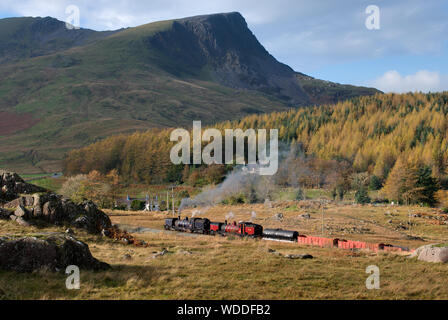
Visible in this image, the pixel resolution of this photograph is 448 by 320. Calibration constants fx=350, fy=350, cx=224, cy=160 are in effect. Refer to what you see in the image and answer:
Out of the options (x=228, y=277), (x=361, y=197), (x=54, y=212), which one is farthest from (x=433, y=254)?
(x=361, y=197)

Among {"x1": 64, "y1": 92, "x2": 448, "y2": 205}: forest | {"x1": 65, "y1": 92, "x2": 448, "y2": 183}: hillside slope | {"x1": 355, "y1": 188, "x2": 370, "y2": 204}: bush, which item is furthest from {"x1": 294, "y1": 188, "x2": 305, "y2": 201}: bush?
{"x1": 65, "y1": 92, "x2": 448, "y2": 183}: hillside slope

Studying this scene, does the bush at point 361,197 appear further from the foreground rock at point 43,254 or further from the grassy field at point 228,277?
the foreground rock at point 43,254

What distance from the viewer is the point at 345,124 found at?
17875 cm

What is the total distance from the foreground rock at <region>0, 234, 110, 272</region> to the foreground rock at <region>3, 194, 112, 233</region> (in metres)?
17.3

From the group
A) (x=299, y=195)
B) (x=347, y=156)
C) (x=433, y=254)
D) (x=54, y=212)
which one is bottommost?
(x=299, y=195)

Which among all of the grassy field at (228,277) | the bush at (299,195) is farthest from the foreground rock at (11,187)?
the bush at (299,195)

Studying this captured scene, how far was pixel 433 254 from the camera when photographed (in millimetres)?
30875

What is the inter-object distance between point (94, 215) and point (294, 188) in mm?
92215

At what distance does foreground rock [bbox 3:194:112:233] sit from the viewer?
36672mm

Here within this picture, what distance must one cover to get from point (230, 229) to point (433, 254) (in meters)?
28.3

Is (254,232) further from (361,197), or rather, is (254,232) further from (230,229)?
(361,197)
